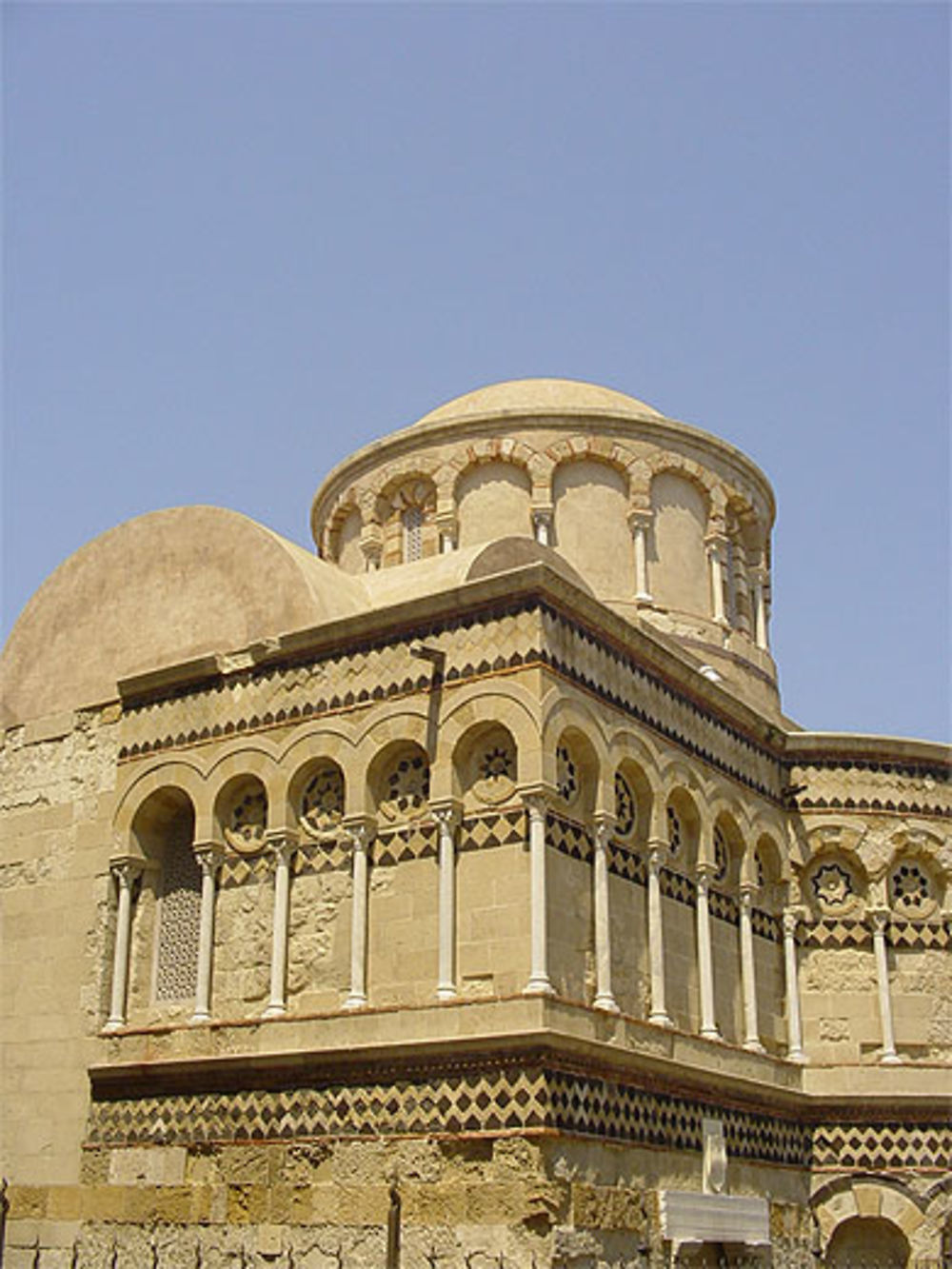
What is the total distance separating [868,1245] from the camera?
14555 mm

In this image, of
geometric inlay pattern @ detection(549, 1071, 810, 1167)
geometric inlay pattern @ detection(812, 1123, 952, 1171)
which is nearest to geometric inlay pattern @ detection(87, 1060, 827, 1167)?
geometric inlay pattern @ detection(549, 1071, 810, 1167)

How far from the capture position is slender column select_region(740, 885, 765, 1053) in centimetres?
1383

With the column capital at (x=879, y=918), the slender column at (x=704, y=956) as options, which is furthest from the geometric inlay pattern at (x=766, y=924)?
the slender column at (x=704, y=956)

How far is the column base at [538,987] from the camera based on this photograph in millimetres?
10578

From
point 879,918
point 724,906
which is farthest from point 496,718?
point 879,918

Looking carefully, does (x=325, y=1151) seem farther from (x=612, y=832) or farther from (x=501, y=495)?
(x=501, y=495)

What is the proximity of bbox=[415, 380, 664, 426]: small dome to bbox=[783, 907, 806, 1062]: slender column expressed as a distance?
6.58 metres

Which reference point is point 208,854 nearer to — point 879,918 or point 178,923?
point 178,923

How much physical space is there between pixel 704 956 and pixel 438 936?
9.89ft

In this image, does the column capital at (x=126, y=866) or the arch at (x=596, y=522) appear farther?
the arch at (x=596, y=522)

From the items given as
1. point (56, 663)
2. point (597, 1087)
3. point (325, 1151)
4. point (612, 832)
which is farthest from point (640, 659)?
point (56, 663)

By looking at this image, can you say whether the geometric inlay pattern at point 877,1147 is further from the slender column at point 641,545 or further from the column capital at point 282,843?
the slender column at point 641,545

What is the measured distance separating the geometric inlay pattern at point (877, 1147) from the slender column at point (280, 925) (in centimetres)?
584

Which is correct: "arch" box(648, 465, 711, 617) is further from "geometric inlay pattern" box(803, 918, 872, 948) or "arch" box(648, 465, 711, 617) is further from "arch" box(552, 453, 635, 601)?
"geometric inlay pattern" box(803, 918, 872, 948)
